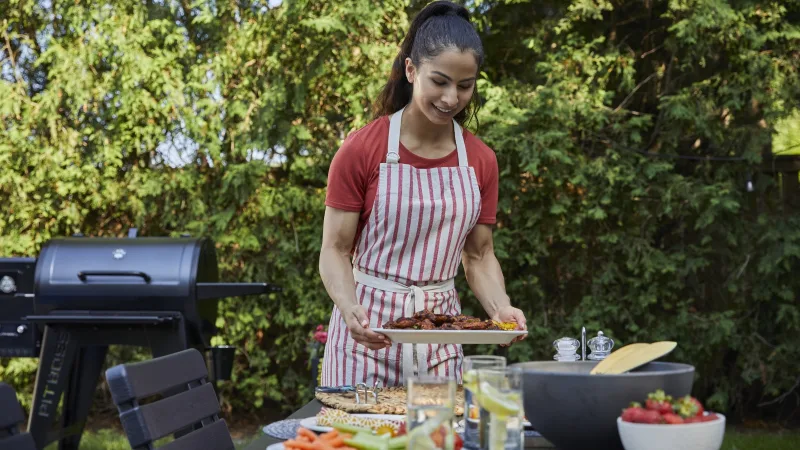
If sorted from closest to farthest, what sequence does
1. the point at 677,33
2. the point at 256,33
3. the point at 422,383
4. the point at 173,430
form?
the point at 422,383 < the point at 173,430 < the point at 677,33 < the point at 256,33

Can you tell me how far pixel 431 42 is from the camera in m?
2.11

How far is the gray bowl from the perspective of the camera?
1.19 m

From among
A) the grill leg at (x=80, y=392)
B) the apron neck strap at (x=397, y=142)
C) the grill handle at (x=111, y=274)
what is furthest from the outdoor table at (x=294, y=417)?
the grill leg at (x=80, y=392)

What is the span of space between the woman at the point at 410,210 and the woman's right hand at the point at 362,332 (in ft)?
0.28

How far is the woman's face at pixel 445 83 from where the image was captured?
2057 mm

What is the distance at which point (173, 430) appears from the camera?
5.08ft

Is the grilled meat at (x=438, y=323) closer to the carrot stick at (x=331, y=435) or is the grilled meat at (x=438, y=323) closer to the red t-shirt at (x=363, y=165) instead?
the red t-shirt at (x=363, y=165)

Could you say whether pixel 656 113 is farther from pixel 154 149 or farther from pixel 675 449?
pixel 675 449

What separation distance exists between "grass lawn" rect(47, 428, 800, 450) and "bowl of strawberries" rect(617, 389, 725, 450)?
3457 millimetres

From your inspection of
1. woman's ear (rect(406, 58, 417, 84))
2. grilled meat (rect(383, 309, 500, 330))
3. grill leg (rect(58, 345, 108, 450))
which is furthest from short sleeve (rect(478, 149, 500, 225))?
grill leg (rect(58, 345, 108, 450))

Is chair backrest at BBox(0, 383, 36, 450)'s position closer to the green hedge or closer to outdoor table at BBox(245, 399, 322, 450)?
outdoor table at BBox(245, 399, 322, 450)

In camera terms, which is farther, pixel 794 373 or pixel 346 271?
pixel 794 373

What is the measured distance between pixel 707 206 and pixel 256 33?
2.38 m

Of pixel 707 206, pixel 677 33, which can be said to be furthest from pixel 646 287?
pixel 677 33
